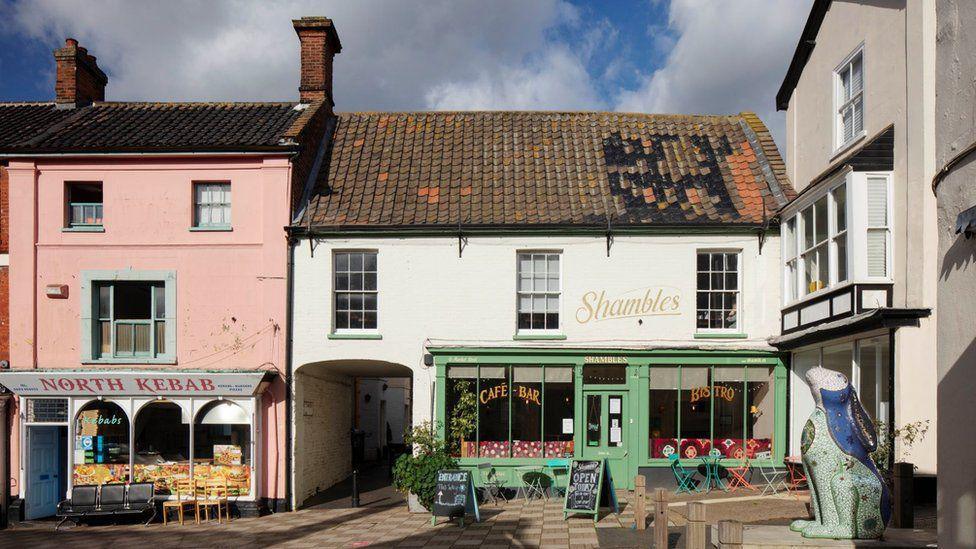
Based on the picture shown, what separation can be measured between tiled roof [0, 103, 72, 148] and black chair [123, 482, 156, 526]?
318 inches

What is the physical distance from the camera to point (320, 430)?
2020 centimetres

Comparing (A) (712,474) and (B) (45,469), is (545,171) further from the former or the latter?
(B) (45,469)

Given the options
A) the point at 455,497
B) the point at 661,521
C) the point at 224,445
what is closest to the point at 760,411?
the point at 455,497

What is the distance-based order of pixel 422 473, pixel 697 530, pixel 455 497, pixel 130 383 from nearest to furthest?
pixel 697 530
pixel 455 497
pixel 422 473
pixel 130 383

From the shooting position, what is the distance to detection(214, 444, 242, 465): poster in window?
58.7 feet

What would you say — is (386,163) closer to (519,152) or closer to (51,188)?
(519,152)

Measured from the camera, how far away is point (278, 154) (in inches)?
720

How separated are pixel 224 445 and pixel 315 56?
9.75 m

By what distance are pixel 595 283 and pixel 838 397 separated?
829 cm

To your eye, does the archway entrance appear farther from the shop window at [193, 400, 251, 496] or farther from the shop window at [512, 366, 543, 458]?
the shop window at [512, 366, 543, 458]

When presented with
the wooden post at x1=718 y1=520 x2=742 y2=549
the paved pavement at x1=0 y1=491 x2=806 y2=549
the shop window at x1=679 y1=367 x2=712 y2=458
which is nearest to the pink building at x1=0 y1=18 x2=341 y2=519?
the paved pavement at x1=0 y1=491 x2=806 y2=549

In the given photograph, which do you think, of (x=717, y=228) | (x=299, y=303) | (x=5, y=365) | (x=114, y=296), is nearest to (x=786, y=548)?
(x=717, y=228)

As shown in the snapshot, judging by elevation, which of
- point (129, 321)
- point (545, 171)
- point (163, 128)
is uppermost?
point (163, 128)

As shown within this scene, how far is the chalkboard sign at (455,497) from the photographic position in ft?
50.4
